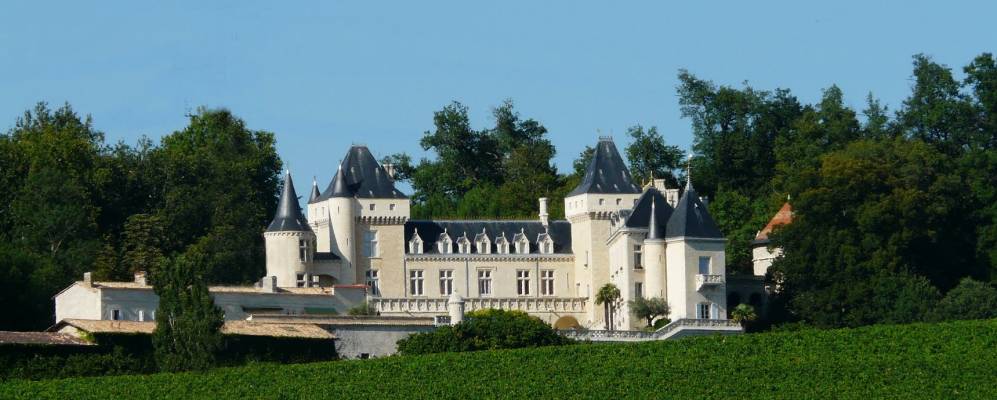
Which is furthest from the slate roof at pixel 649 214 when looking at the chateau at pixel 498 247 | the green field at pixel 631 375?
the green field at pixel 631 375

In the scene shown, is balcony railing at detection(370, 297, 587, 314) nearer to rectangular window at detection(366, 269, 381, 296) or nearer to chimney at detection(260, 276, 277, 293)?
rectangular window at detection(366, 269, 381, 296)

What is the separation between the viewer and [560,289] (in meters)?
81.8

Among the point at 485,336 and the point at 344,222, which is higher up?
the point at 344,222

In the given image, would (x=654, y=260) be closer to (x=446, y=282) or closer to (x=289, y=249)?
(x=446, y=282)

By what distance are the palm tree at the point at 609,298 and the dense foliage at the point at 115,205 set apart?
37.9ft

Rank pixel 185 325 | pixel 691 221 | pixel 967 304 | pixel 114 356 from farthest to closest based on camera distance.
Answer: pixel 691 221, pixel 967 304, pixel 114 356, pixel 185 325

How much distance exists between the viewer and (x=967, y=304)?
75312 millimetres

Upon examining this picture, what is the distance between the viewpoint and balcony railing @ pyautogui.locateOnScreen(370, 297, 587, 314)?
78.3 m

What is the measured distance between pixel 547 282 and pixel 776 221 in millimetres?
8678

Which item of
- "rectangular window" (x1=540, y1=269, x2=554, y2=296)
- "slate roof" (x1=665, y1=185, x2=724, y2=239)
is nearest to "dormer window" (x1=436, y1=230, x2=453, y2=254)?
"rectangular window" (x1=540, y1=269, x2=554, y2=296)

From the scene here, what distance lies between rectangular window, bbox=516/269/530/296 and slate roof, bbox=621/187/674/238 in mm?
4468

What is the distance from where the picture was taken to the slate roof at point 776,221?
85000mm

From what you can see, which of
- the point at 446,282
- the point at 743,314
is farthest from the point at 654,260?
the point at 446,282

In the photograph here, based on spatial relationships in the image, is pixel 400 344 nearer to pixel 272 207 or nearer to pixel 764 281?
pixel 764 281
